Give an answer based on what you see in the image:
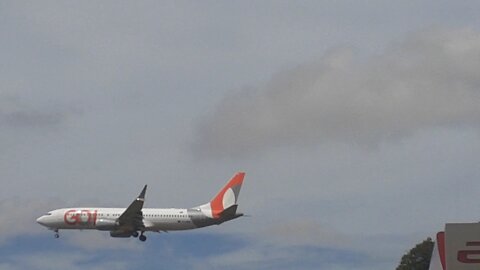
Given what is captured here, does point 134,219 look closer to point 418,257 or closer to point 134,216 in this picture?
point 134,216

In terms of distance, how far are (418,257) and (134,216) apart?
25.7 metres

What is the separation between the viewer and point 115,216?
9544 centimetres

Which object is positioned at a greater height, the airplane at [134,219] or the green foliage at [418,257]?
the airplane at [134,219]

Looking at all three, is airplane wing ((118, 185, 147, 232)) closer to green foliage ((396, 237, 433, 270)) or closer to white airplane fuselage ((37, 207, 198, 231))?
white airplane fuselage ((37, 207, 198, 231))

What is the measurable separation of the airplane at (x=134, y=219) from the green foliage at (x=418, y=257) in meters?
17.9

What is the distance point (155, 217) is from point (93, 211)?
5171 millimetres

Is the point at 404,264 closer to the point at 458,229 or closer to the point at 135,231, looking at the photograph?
the point at 135,231

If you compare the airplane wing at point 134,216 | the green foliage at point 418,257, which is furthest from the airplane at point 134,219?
the green foliage at point 418,257

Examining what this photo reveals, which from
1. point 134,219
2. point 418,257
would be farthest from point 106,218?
point 418,257

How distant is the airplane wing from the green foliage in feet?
74.6

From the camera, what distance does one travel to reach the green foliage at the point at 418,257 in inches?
3093

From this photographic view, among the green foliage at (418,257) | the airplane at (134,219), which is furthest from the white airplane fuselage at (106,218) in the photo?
the green foliage at (418,257)

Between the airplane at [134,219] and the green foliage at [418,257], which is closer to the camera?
the green foliage at [418,257]

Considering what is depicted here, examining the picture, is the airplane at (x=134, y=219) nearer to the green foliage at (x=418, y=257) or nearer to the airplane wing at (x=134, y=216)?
the airplane wing at (x=134, y=216)
